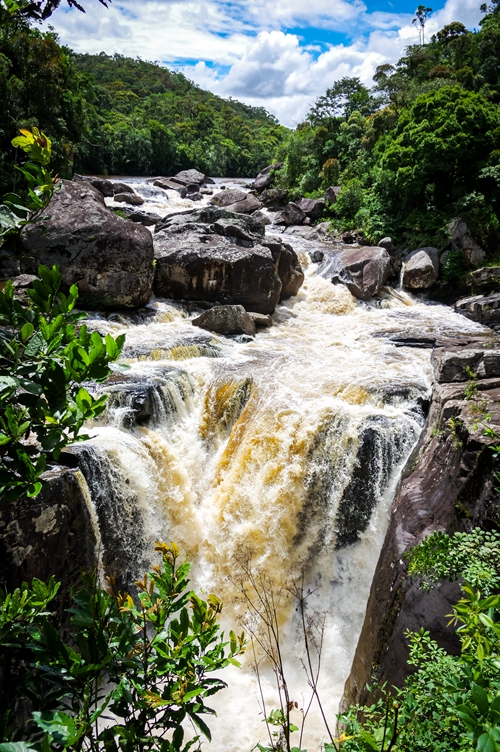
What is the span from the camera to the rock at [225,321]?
11469 mm

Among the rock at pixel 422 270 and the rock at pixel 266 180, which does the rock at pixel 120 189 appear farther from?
the rock at pixel 422 270

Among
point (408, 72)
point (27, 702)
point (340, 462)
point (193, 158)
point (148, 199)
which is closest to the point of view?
point (27, 702)

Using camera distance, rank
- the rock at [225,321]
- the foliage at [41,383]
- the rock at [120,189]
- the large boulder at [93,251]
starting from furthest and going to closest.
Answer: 1. the rock at [120,189]
2. the rock at [225,321]
3. the large boulder at [93,251]
4. the foliage at [41,383]

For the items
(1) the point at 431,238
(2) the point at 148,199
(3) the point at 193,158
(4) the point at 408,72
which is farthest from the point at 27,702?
(3) the point at 193,158

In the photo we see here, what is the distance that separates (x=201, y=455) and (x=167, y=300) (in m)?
6.07

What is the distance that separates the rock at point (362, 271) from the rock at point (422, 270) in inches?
27.5

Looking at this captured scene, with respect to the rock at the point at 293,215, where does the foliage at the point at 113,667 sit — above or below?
below

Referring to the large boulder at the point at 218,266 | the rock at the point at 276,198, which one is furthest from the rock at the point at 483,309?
the rock at the point at 276,198

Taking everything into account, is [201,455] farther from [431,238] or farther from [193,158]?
[193,158]

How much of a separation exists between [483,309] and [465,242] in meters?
3.32

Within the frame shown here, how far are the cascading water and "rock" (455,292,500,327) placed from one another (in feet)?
14.4

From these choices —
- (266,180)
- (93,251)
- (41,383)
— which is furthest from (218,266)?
(266,180)

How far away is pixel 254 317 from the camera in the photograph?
1248cm

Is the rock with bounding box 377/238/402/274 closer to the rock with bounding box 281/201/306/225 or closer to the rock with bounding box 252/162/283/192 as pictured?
the rock with bounding box 281/201/306/225
